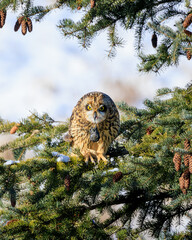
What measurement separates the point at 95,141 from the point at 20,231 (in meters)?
0.95

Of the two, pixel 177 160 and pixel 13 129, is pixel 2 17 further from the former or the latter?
pixel 177 160

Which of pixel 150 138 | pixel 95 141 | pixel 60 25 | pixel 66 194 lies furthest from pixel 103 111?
pixel 66 194

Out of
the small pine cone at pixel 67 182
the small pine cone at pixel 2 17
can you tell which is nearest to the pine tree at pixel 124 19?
the small pine cone at pixel 2 17

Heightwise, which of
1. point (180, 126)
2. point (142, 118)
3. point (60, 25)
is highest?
Answer: point (60, 25)

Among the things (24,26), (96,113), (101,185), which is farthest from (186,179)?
(24,26)

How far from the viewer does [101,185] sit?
194 centimetres

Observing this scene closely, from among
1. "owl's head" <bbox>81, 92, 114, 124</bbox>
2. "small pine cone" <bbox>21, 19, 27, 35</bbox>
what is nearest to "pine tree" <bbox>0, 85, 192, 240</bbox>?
"owl's head" <bbox>81, 92, 114, 124</bbox>

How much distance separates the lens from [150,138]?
7.59ft

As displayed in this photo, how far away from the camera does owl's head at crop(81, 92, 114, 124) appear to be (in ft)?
8.48

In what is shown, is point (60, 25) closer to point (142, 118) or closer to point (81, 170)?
point (142, 118)

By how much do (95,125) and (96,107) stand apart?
134mm

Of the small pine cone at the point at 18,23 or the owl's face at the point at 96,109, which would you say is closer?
the small pine cone at the point at 18,23

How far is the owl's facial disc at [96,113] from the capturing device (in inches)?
102

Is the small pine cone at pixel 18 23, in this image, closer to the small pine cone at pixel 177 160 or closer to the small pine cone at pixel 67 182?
the small pine cone at pixel 67 182
